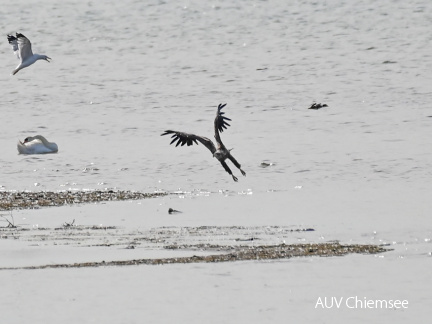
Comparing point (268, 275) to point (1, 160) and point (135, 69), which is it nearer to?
point (1, 160)

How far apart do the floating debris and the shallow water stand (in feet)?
1.46

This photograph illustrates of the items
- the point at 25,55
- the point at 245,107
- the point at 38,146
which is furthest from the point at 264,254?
the point at 245,107

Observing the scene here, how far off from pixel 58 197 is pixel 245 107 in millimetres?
8220

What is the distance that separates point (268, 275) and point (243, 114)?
38.8 feet

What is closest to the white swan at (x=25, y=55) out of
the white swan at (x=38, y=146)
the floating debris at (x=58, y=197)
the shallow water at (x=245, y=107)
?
the shallow water at (x=245, y=107)

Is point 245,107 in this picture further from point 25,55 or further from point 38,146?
point 38,146

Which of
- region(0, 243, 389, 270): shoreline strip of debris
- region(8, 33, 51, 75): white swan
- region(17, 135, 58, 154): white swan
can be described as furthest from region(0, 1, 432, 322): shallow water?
region(8, 33, 51, 75): white swan

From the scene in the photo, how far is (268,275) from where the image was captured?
10258 millimetres

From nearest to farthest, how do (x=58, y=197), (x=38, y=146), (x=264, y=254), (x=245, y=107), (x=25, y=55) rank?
(x=264, y=254), (x=58, y=197), (x=38, y=146), (x=25, y=55), (x=245, y=107)

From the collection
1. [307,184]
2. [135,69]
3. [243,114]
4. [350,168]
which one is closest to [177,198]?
[307,184]

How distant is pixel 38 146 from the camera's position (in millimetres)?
18234

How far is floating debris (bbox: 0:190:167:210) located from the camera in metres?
14.5

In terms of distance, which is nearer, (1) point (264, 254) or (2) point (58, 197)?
(1) point (264, 254)

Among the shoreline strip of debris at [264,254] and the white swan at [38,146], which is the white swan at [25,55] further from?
the shoreline strip of debris at [264,254]
